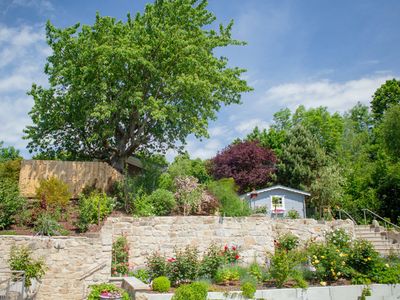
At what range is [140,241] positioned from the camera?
12.4 meters

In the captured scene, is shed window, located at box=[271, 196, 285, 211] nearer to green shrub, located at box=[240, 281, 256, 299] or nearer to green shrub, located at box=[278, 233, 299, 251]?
green shrub, located at box=[278, 233, 299, 251]

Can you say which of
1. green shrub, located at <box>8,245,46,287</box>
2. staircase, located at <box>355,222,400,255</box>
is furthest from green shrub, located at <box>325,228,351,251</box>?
green shrub, located at <box>8,245,46,287</box>

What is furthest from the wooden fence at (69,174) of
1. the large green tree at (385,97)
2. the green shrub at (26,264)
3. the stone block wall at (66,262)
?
the large green tree at (385,97)

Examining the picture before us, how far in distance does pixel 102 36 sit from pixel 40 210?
835 cm

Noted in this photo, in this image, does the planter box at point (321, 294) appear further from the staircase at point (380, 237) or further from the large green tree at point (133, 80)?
the large green tree at point (133, 80)

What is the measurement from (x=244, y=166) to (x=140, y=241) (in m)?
13.2

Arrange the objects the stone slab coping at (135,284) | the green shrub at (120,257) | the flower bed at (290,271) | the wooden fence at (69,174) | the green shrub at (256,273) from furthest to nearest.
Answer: the wooden fence at (69,174) → the green shrub at (120,257) → the green shrub at (256,273) → the flower bed at (290,271) → the stone slab coping at (135,284)

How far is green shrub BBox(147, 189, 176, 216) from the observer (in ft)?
45.0

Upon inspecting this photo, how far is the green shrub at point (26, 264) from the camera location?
10.2 meters

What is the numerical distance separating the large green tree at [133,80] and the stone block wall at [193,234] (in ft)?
15.6

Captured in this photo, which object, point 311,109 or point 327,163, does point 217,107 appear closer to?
point 327,163

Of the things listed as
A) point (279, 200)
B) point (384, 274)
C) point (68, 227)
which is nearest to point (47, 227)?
point (68, 227)

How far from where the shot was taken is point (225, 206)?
15.1 meters

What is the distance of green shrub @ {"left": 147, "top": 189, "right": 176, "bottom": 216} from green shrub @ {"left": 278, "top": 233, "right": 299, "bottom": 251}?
168 inches
